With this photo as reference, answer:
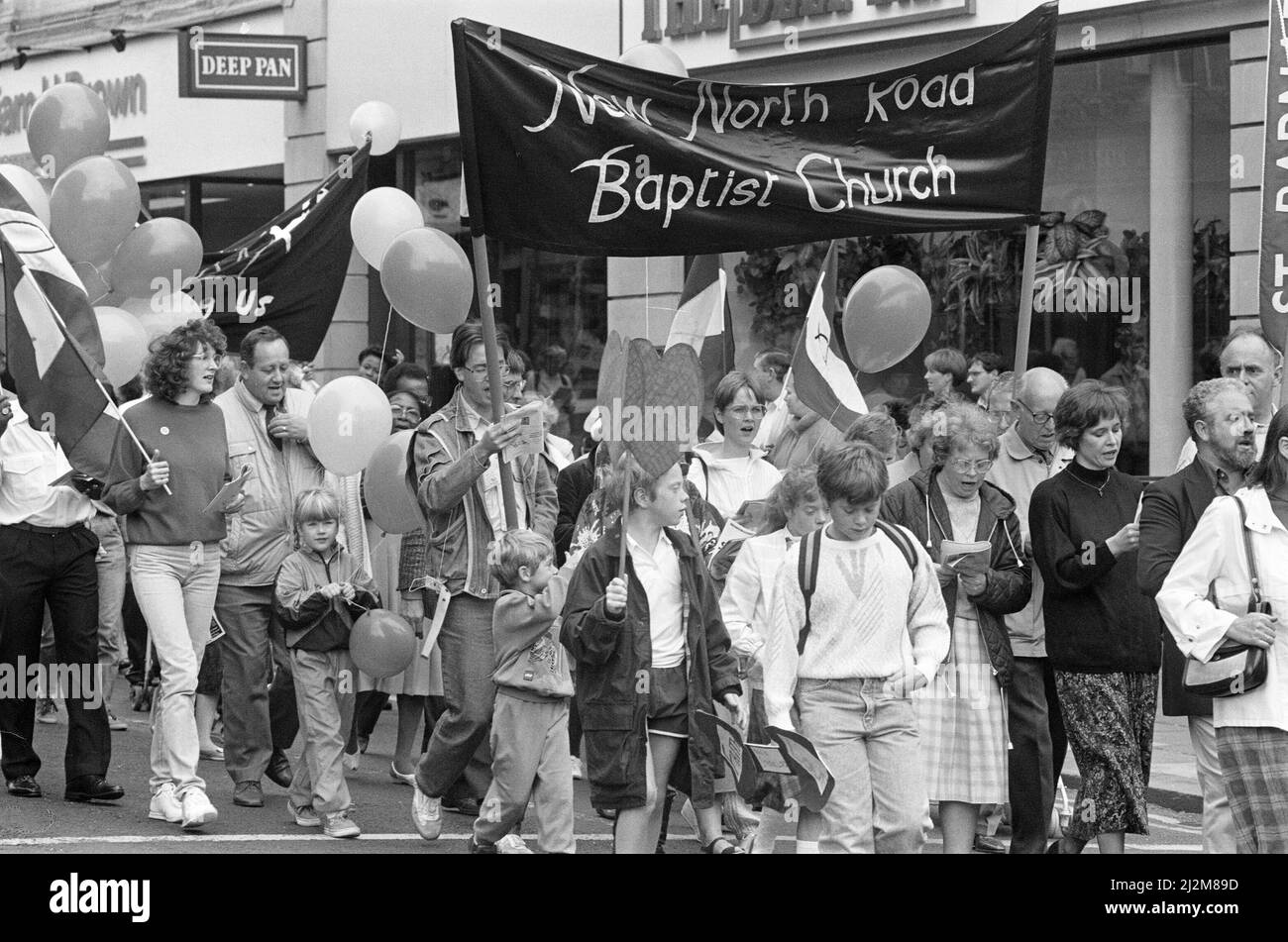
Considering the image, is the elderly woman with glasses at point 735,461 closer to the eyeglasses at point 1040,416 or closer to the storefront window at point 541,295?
the eyeglasses at point 1040,416

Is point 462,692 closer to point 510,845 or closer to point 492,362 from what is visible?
point 510,845

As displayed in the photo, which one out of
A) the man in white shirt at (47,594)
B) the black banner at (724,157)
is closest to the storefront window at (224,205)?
the man in white shirt at (47,594)

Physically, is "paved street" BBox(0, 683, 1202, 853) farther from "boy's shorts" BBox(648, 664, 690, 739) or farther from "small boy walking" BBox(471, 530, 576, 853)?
"boy's shorts" BBox(648, 664, 690, 739)

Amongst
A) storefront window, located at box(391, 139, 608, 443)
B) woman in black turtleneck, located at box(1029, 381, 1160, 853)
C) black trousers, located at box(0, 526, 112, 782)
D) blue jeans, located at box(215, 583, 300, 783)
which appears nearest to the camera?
woman in black turtleneck, located at box(1029, 381, 1160, 853)

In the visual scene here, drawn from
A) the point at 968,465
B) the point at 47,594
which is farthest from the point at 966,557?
the point at 47,594

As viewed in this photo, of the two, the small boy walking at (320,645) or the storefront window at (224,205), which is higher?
the storefront window at (224,205)

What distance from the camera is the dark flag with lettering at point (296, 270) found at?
10.4 meters

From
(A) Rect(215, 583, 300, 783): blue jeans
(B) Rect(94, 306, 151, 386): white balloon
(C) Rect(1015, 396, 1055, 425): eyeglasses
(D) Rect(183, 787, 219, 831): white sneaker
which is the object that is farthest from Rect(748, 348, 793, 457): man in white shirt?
(D) Rect(183, 787, 219, 831): white sneaker

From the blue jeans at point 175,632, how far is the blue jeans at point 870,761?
10.1 feet

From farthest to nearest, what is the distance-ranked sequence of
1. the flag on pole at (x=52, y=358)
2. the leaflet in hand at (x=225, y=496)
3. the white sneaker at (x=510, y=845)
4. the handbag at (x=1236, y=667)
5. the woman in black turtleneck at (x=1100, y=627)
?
the leaflet in hand at (x=225, y=496) < the flag on pole at (x=52, y=358) < the white sneaker at (x=510, y=845) < the woman in black turtleneck at (x=1100, y=627) < the handbag at (x=1236, y=667)

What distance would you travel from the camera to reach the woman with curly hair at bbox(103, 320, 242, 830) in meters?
8.15

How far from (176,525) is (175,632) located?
17.8 inches

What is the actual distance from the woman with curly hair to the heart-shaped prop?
2287 millimetres

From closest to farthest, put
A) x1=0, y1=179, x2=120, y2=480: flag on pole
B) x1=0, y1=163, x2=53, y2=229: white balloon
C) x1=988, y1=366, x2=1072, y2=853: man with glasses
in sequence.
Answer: x1=988, y1=366, x2=1072, y2=853: man with glasses → x1=0, y1=179, x2=120, y2=480: flag on pole → x1=0, y1=163, x2=53, y2=229: white balloon
